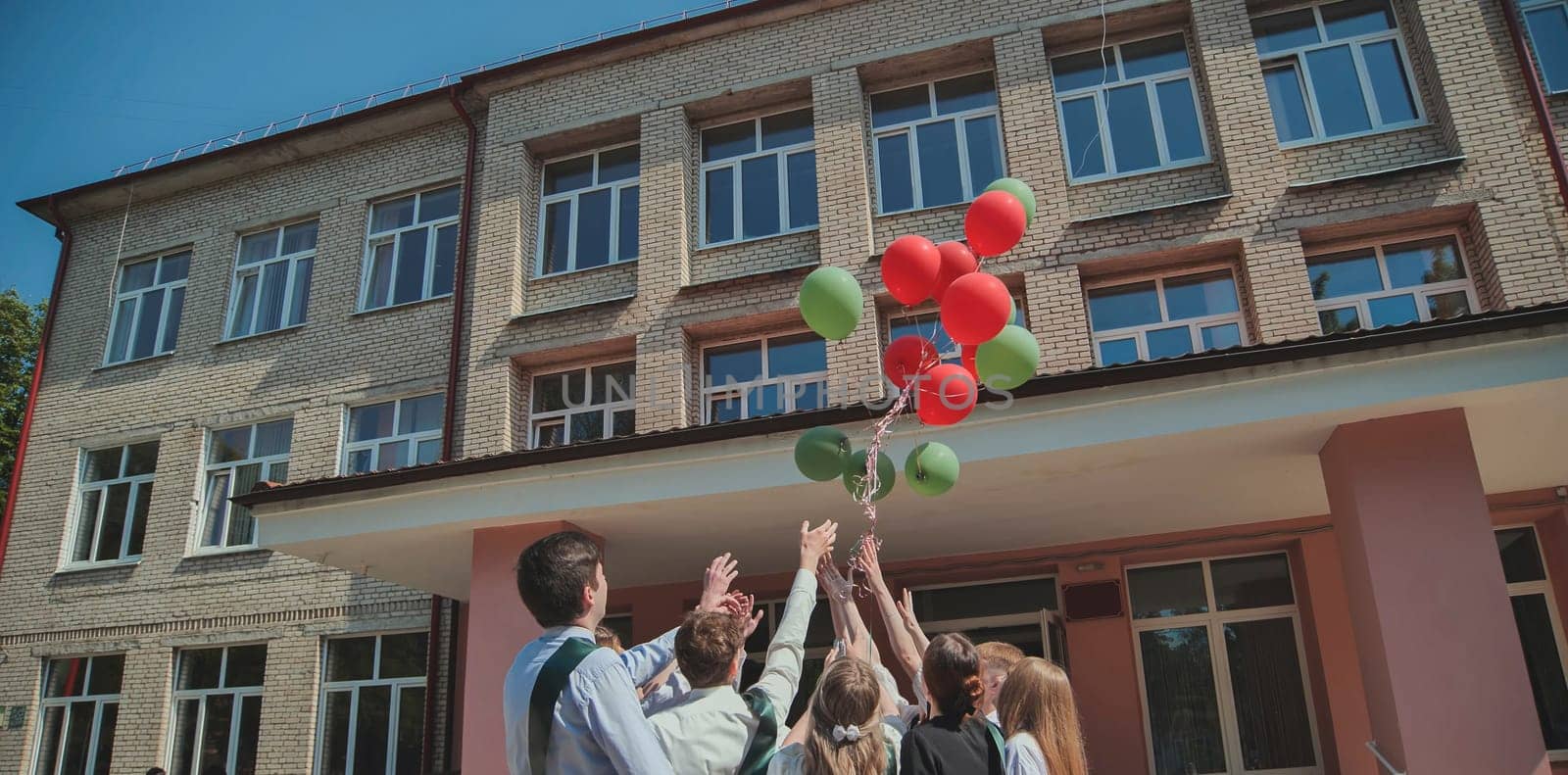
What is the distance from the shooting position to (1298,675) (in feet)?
30.3

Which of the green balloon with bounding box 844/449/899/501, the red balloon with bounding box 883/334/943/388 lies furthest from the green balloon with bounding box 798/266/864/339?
the green balloon with bounding box 844/449/899/501

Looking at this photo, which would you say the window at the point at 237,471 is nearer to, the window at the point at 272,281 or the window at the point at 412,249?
the window at the point at 272,281

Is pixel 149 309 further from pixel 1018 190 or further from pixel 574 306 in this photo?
pixel 1018 190

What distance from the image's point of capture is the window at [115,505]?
14.2 metres

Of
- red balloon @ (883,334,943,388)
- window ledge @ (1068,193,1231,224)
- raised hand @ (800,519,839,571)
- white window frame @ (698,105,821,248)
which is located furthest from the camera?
white window frame @ (698,105,821,248)

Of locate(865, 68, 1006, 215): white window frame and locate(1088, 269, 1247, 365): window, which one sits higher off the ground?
locate(865, 68, 1006, 215): white window frame

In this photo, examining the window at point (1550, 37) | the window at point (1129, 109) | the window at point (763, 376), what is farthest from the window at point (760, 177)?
the window at point (1550, 37)

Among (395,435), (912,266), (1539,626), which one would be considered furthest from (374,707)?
(1539,626)

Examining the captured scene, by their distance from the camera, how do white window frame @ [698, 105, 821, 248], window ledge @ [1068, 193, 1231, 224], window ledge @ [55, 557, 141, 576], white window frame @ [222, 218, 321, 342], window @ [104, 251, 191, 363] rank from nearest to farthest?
window ledge @ [1068, 193, 1231, 224] → white window frame @ [698, 105, 821, 248] → window ledge @ [55, 557, 141, 576] → white window frame @ [222, 218, 321, 342] → window @ [104, 251, 191, 363]

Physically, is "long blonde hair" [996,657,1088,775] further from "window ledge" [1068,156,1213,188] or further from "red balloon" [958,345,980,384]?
"window ledge" [1068,156,1213,188]

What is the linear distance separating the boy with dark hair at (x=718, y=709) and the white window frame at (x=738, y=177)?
9249mm

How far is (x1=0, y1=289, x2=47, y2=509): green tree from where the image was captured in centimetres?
2148

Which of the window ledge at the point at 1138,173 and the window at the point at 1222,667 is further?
the window ledge at the point at 1138,173

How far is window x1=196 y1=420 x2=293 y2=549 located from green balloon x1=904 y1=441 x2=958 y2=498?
426 inches
